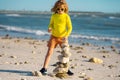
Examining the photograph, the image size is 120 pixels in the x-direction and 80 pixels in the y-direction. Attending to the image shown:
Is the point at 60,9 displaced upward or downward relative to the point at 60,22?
upward

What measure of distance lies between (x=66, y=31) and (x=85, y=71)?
4.52ft

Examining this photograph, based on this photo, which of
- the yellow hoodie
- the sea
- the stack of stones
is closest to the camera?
the stack of stones

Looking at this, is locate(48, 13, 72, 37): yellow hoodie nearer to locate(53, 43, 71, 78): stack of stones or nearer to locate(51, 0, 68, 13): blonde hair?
locate(51, 0, 68, 13): blonde hair

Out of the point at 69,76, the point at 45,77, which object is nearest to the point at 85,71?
the point at 69,76

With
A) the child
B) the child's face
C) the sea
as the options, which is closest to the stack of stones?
the child

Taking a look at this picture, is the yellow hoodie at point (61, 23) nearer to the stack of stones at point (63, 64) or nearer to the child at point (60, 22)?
the child at point (60, 22)

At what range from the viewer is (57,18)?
8047 millimetres

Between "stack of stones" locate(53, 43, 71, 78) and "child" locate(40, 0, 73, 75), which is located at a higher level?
"child" locate(40, 0, 73, 75)

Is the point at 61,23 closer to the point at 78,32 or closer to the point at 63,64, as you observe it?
the point at 63,64

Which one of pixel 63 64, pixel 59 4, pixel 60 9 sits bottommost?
pixel 63 64

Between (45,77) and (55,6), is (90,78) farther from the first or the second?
(55,6)

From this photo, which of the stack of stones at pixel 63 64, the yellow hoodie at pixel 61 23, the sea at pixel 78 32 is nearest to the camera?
the stack of stones at pixel 63 64

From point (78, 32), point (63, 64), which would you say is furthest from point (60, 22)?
point (78, 32)

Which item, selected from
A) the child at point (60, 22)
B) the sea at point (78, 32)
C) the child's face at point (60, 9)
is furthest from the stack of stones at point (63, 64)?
the sea at point (78, 32)
